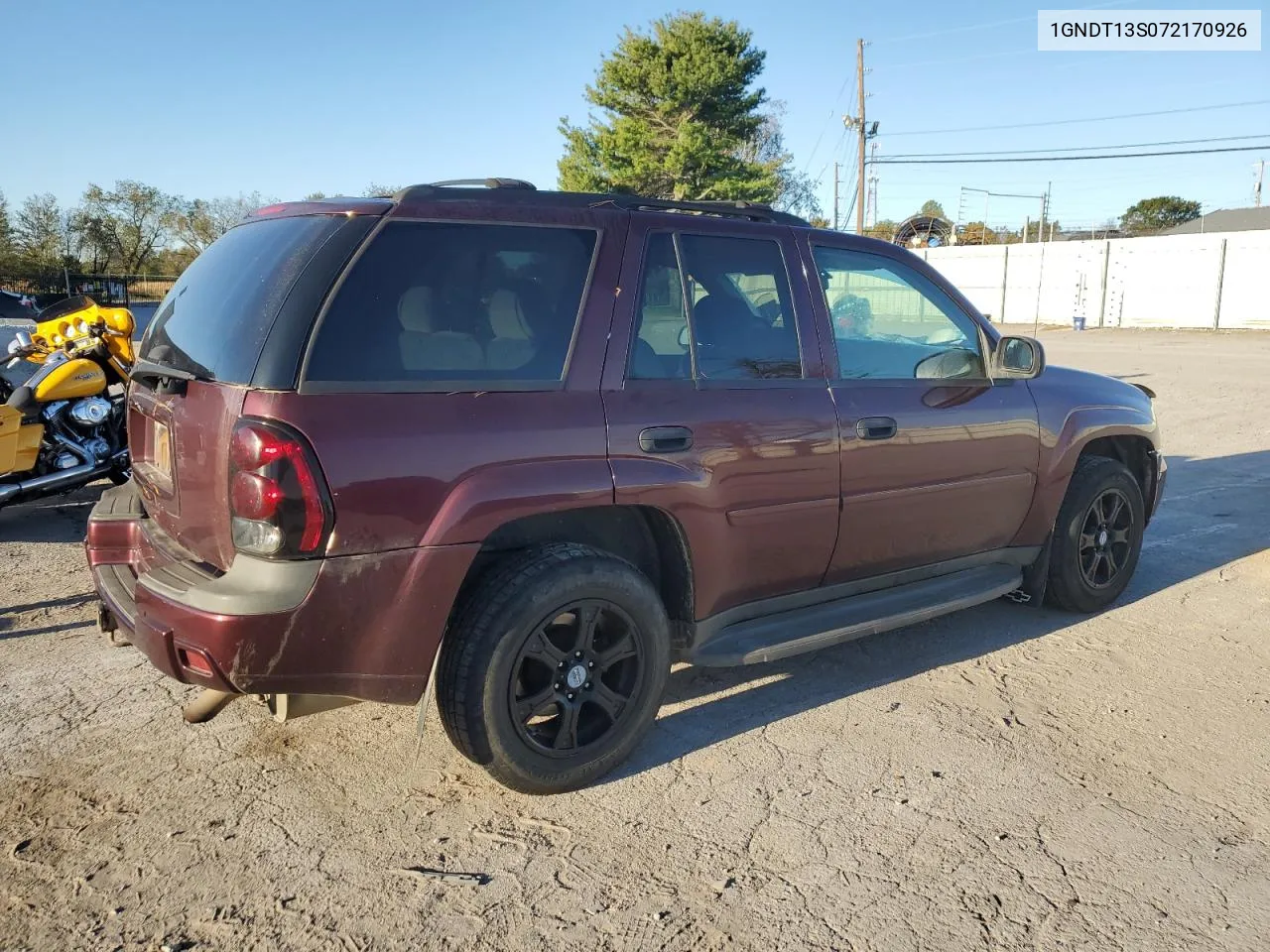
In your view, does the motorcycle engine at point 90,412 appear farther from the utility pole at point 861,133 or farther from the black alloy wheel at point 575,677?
the utility pole at point 861,133

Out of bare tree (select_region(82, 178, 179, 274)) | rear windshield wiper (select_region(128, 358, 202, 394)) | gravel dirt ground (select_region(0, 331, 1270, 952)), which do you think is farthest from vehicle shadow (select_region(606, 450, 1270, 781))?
bare tree (select_region(82, 178, 179, 274))

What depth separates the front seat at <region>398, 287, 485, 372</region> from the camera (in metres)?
2.82

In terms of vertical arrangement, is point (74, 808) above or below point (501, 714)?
below

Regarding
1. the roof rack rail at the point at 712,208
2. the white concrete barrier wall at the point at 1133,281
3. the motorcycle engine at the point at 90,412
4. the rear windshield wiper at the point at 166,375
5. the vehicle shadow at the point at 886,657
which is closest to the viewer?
the rear windshield wiper at the point at 166,375

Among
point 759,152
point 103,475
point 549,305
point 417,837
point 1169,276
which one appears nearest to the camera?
point 417,837

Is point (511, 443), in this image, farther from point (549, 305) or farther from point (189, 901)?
point (189, 901)

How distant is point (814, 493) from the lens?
3.59 metres

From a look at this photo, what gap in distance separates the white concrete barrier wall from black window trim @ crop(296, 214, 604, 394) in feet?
96.6

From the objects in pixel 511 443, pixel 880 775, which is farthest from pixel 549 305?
pixel 880 775

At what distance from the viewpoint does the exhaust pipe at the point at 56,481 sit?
19.8ft

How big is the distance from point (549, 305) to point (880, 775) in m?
2.00

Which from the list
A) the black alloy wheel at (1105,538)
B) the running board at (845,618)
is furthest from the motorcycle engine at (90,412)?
the black alloy wheel at (1105,538)

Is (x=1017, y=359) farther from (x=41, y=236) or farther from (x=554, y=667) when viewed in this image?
(x=41, y=236)

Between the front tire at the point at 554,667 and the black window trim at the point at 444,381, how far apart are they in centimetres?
55
